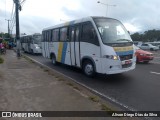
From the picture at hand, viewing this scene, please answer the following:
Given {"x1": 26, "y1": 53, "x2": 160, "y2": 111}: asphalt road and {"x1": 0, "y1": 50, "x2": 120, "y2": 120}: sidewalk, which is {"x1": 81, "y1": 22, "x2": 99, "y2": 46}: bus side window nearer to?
{"x1": 26, "y1": 53, "x2": 160, "y2": 111}: asphalt road

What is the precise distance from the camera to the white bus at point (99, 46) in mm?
8258

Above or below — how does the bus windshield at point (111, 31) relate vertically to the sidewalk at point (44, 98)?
above

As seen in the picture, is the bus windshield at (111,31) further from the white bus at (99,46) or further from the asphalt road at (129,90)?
the asphalt road at (129,90)

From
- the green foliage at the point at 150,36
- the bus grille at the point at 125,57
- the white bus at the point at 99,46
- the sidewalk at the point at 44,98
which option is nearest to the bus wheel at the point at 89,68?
the white bus at the point at 99,46

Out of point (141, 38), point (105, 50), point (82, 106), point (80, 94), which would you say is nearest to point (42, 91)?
point (80, 94)

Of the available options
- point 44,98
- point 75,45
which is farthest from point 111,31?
point 44,98

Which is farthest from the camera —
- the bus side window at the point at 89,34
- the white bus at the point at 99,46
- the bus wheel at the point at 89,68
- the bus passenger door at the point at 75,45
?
the bus passenger door at the point at 75,45

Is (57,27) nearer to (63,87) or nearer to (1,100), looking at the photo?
(63,87)

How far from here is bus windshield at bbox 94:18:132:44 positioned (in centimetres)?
854

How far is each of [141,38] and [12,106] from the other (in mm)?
79945

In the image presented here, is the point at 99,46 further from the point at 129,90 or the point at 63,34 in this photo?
the point at 63,34

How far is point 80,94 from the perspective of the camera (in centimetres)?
640

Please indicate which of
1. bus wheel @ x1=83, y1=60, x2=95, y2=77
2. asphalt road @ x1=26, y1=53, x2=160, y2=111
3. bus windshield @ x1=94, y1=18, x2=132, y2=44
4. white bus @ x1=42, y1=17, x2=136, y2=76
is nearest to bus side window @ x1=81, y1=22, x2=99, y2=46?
white bus @ x1=42, y1=17, x2=136, y2=76

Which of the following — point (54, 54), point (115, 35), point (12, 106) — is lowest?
point (12, 106)
